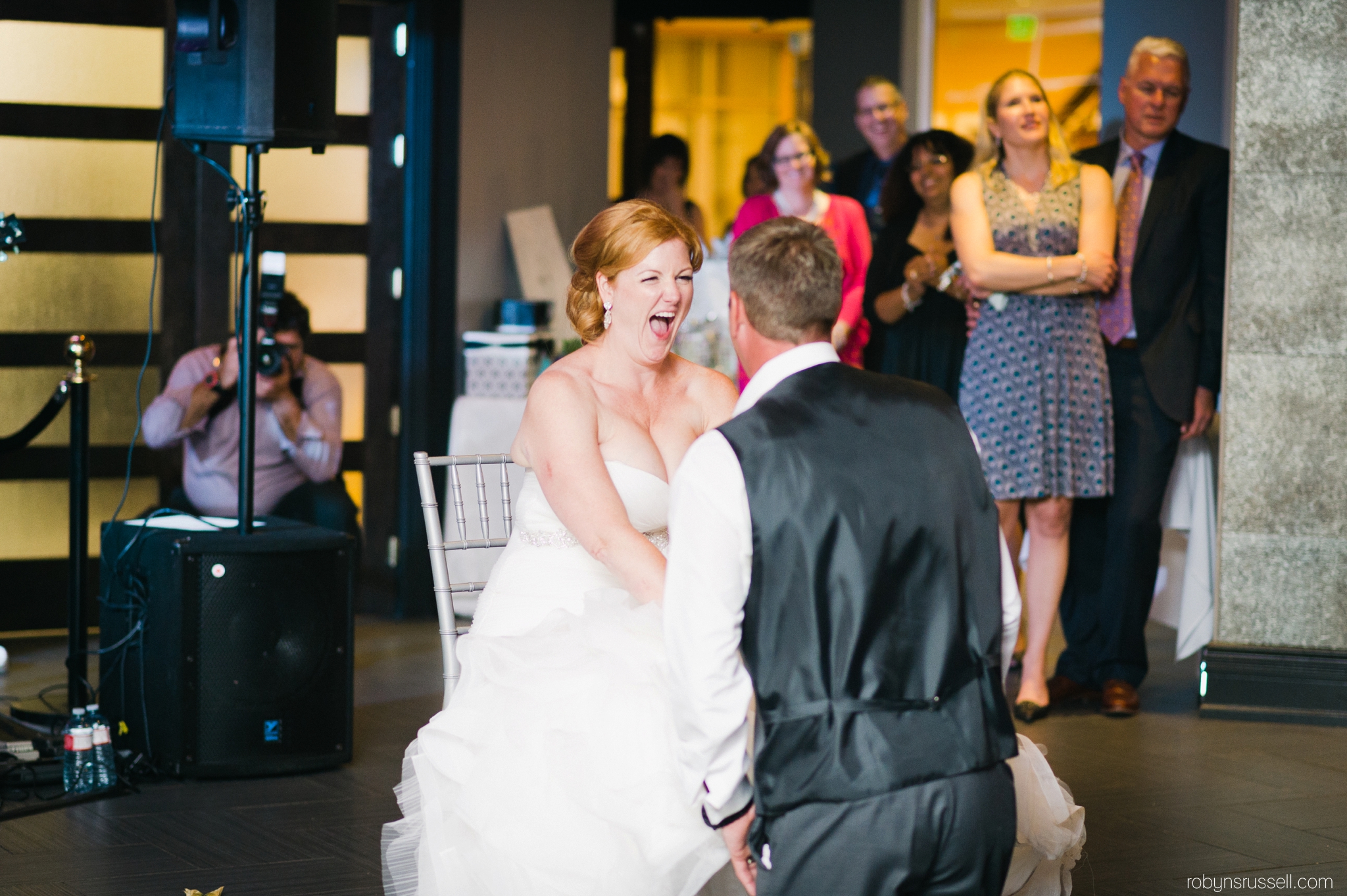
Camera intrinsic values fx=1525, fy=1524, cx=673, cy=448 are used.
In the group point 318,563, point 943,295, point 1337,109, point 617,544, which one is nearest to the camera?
point 617,544

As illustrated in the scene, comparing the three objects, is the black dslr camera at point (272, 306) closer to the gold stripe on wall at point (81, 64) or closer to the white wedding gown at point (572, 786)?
the gold stripe on wall at point (81, 64)

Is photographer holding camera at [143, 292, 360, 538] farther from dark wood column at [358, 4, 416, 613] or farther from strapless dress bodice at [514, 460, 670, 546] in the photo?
strapless dress bodice at [514, 460, 670, 546]

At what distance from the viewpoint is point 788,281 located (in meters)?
1.92

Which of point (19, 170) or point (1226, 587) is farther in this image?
point (19, 170)

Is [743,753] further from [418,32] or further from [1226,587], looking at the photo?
[418,32]

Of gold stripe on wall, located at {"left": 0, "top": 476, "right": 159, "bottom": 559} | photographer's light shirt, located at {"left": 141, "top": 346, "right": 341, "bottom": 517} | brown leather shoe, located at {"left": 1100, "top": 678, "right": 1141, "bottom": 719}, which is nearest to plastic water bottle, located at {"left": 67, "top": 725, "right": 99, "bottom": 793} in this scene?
photographer's light shirt, located at {"left": 141, "top": 346, "right": 341, "bottom": 517}

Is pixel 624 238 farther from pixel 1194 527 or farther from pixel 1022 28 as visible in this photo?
pixel 1022 28

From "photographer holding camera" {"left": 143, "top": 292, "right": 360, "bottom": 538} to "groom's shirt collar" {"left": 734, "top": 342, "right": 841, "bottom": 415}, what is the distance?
3.35m

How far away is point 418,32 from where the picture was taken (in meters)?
6.13

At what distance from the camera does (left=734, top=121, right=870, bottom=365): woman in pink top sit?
518cm

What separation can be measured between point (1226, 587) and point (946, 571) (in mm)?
3037

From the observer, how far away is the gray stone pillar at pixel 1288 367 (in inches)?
176

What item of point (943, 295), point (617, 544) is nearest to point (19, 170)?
point (943, 295)

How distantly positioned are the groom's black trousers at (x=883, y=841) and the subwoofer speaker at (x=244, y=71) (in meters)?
2.56
